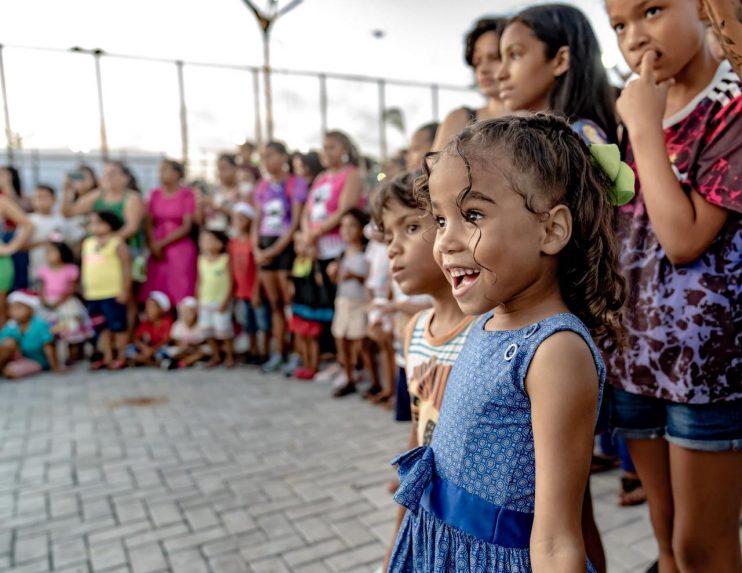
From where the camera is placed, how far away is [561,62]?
1.88 metres

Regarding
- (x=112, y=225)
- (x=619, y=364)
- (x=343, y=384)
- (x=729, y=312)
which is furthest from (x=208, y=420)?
(x=729, y=312)

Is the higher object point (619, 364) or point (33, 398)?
point (619, 364)

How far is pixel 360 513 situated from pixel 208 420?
1836 millimetres

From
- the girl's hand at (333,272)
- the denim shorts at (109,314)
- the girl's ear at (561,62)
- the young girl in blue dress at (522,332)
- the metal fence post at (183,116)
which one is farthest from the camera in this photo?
the metal fence post at (183,116)

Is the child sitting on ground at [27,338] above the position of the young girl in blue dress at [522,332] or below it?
below

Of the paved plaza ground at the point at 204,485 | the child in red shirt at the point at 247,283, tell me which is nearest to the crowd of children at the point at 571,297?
the paved plaza ground at the point at 204,485

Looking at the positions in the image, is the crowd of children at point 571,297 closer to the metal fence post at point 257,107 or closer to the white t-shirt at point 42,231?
the white t-shirt at point 42,231

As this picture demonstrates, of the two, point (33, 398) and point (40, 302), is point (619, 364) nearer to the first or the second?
point (33, 398)

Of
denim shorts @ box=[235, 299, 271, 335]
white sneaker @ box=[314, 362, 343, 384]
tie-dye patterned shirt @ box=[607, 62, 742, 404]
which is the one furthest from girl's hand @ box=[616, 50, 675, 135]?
denim shorts @ box=[235, 299, 271, 335]

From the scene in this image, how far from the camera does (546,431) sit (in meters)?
0.99

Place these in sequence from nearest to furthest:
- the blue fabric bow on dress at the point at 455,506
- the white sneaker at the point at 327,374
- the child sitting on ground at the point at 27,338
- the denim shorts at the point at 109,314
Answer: the blue fabric bow on dress at the point at 455,506
the white sneaker at the point at 327,374
the child sitting on ground at the point at 27,338
the denim shorts at the point at 109,314

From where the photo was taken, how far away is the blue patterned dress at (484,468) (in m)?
1.08

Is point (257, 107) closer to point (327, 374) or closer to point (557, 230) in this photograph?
point (327, 374)

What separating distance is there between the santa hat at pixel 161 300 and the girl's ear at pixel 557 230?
18.9 ft
